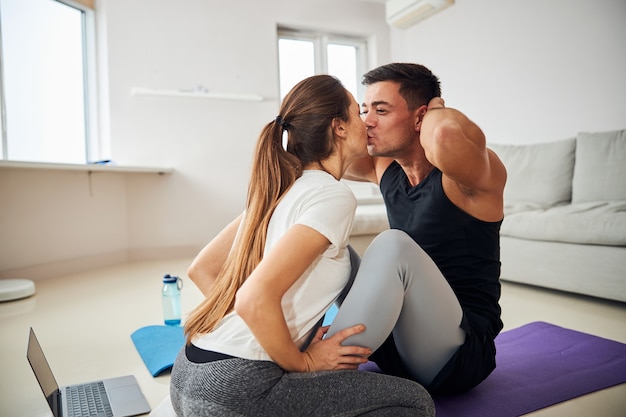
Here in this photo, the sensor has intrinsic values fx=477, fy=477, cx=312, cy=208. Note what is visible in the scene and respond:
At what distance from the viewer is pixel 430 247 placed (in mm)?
1383

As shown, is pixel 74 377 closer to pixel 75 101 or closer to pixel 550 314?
pixel 550 314

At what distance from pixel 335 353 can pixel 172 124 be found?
13.7ft

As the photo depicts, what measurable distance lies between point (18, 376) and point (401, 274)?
1523mm

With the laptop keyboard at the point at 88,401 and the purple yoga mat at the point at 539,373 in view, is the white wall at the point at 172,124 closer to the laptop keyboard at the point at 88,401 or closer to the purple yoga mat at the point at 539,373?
the laptop keyboard at the point at 88,401

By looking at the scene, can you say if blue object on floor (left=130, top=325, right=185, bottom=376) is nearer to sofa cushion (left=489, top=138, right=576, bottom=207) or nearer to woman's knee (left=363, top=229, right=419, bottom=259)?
woman's knee (left=363, top=229, right=419, bottom=259)

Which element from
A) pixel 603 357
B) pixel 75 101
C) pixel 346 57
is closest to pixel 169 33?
pixel 75 101

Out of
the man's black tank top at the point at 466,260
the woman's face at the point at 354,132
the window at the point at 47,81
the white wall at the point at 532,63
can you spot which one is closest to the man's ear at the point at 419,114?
the man's black tank top at the point at 466,260

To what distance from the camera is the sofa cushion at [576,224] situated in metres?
2.49

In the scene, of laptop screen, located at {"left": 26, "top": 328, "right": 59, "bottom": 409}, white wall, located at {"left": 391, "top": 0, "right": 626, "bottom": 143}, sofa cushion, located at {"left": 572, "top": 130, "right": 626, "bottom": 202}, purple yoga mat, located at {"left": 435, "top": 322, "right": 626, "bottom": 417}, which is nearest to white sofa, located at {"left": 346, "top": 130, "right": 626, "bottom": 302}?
sofa cushion, located at {"left": 572, "top": 130, "right": 626, "bottom": 202}

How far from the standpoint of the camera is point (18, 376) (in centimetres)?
176

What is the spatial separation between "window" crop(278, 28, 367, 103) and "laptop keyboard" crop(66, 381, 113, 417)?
4.27 metres

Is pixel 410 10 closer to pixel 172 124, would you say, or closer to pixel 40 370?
pixel 172 124

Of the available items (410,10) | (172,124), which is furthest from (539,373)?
(410,10)

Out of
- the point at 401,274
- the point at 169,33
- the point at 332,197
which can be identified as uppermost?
the point at 169,33
